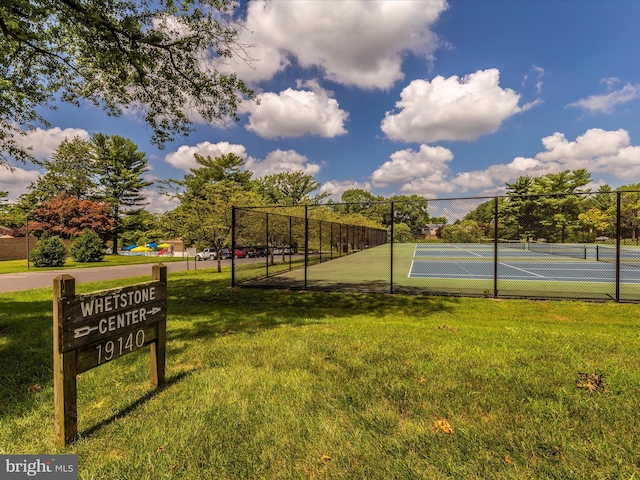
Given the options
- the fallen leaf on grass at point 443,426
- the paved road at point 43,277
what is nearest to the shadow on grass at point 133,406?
the fallen leaf on grass at point 443,426

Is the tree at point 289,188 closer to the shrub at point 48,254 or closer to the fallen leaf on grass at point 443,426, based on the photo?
the shrub at point 48,254

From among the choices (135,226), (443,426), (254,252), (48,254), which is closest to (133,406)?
(443,426)

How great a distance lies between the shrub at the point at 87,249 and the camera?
79.8 feet

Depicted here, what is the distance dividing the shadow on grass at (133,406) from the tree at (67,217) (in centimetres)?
3575

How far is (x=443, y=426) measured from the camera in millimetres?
2312

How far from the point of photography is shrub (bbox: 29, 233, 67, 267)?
20.7 m

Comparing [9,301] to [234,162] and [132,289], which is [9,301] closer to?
[132,289]

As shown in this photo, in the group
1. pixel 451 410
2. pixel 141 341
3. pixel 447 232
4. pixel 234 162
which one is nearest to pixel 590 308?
pixel 451 410

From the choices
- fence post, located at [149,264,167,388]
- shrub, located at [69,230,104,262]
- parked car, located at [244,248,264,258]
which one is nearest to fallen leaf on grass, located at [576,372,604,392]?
fence post, located at [149,264,167,388]

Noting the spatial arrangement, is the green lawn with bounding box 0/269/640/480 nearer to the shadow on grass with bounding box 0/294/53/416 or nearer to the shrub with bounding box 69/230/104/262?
the shadow on grass with bounding box 0/294/53/416

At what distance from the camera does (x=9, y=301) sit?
26.1 feet

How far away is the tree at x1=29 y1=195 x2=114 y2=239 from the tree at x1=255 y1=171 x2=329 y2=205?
21622 mm

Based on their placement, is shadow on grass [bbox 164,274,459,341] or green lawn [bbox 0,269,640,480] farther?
shadow on grass [bbox 164,274,459,341]

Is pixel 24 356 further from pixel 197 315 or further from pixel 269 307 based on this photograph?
pixel 269 307
